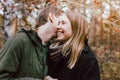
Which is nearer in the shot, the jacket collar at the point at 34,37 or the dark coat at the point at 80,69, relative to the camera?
the jacket collar at the point at 34,37

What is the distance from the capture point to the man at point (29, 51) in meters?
3.58

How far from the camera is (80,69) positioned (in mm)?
4199

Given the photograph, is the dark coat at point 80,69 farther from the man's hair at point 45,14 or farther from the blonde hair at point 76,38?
the man's hair at point 45,14

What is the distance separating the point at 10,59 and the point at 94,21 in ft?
24.0

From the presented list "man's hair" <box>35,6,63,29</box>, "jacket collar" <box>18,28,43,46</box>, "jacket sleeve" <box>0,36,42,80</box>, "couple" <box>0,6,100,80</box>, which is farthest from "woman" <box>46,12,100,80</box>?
"jacket sleeve" <box>0,36,42,80</box>

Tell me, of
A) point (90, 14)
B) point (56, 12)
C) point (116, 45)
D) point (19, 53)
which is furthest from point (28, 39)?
point (116, 45)

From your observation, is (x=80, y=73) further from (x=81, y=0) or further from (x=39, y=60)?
(x=81, y=0)

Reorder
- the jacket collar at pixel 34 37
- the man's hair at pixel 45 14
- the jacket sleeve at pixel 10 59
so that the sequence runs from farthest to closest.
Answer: the man's hair at pixel 45 14 → the jacket collar at pixel 34 37 → the jacket sleeve at pixel 10 59

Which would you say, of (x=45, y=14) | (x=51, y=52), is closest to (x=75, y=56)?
(x=51, y=52)

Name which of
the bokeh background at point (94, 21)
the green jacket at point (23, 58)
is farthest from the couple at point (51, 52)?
the bokeh background at point (94, 21)

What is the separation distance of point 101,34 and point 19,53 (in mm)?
7742

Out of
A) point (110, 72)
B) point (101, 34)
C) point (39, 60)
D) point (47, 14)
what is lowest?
point (110, 72)

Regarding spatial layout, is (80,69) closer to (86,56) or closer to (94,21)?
(86,56)

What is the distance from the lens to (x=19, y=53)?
363cm
